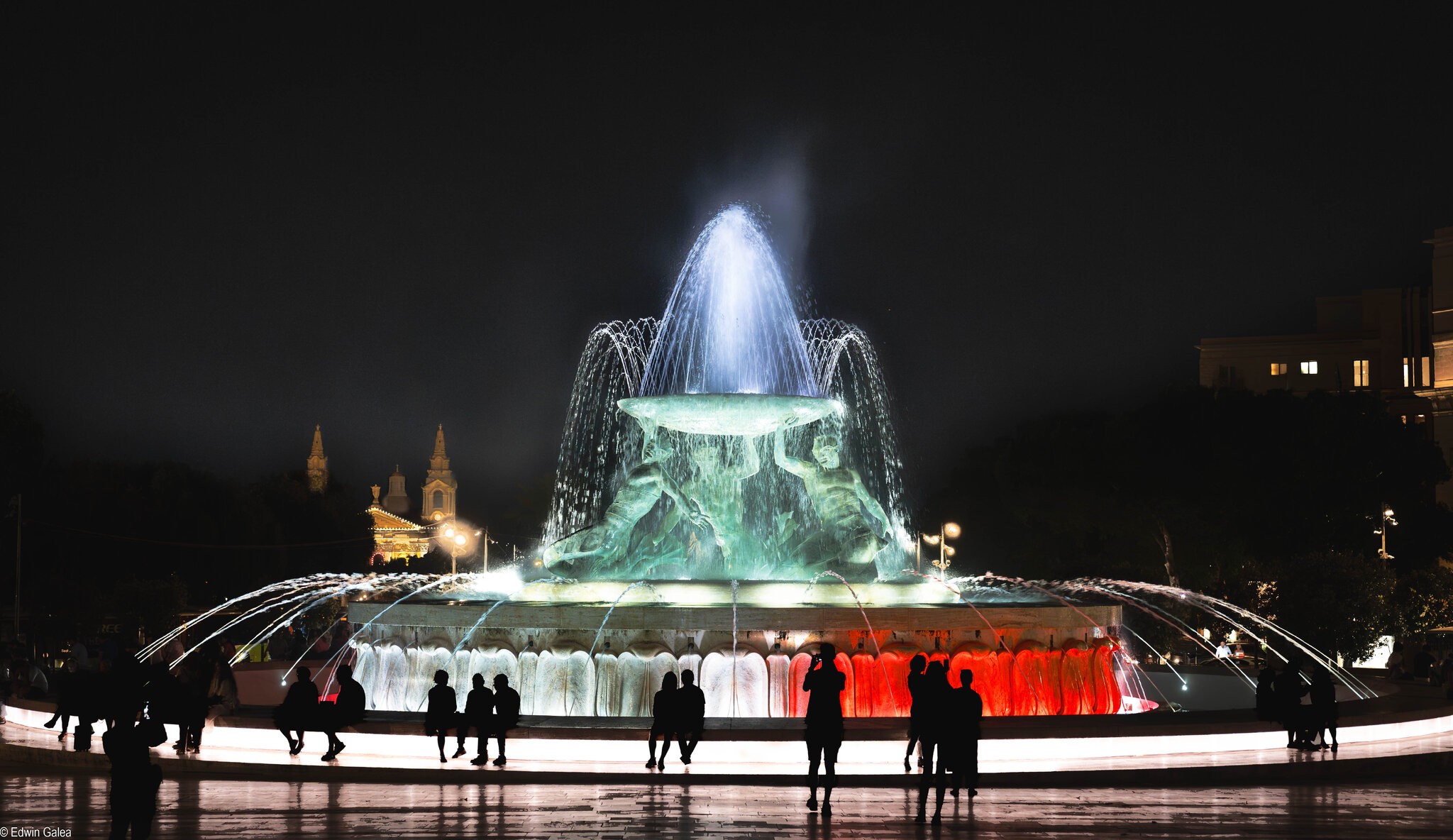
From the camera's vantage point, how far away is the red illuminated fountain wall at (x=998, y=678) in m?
15.5

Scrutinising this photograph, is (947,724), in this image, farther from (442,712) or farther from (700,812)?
(442,712)

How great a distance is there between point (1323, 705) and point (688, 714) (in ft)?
20.1

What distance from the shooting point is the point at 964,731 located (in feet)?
37.3

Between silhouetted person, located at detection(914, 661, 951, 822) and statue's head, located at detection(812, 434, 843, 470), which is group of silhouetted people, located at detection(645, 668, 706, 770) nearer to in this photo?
silhouetted person, located at detection(914, 661, 951, 822)

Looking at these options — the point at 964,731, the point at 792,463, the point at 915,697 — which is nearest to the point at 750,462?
the point at 792,463

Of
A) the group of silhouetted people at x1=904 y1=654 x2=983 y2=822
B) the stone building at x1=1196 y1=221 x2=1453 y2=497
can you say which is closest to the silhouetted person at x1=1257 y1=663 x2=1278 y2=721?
the group of silhouetted people at x1=904 y1=654 x2=983 y2=822

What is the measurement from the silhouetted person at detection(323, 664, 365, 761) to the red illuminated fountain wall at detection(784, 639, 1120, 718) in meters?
4.14

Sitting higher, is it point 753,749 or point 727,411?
point 727,411

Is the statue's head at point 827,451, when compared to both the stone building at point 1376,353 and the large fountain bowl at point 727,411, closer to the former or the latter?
the large fountain bowl at point 727,411

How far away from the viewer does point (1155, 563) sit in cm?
4488

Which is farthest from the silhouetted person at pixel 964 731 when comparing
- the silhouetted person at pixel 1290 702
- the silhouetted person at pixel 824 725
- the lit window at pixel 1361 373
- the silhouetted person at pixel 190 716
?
the lit window at pixel 1361 373

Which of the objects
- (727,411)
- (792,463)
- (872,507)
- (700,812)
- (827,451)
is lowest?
(700,812)

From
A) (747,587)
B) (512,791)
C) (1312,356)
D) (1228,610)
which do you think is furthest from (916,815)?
(1312,356)

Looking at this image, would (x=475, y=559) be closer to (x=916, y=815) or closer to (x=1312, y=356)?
(x=1312, y=356)
